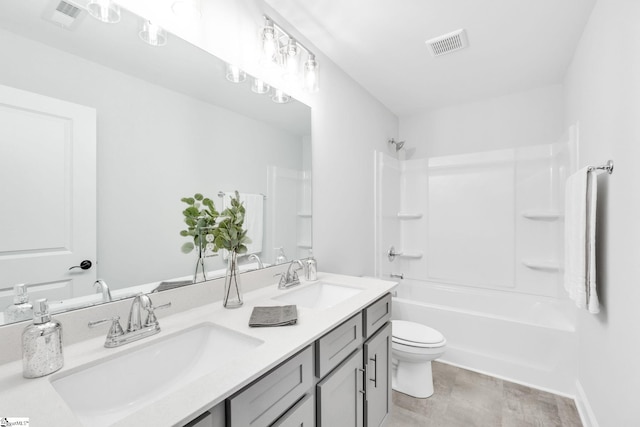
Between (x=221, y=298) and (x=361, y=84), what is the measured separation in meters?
2.22

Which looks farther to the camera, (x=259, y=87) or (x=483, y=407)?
(x=483, y=407)

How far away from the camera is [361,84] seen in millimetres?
2674

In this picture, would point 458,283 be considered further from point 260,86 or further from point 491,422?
point 260,86

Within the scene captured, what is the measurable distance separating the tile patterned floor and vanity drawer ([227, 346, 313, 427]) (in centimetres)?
121

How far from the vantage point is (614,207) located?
1.44 meters

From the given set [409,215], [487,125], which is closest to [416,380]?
[409,215]

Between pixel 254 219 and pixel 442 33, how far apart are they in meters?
1.76

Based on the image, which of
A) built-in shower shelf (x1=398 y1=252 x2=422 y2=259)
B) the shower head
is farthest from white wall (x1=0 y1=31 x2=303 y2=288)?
built-in shower shelf (x1=398 y1=252 x2=422 y2=259)

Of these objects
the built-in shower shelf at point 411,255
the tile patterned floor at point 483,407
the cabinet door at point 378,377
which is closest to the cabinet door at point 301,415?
the cabinet door at point 378,377

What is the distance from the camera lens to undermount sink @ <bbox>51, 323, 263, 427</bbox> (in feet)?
2.52

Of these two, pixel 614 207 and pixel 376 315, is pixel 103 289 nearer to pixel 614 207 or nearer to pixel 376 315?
pixel 376 315

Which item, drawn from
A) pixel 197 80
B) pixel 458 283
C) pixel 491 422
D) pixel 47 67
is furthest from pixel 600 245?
pixel 47 67

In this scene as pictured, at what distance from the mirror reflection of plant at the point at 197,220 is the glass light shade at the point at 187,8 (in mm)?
767

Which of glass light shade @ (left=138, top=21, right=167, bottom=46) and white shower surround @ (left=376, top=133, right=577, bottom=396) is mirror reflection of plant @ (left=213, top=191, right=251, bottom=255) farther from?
white shower surround @ (left=376, top=133, right=577, bottom=396)
